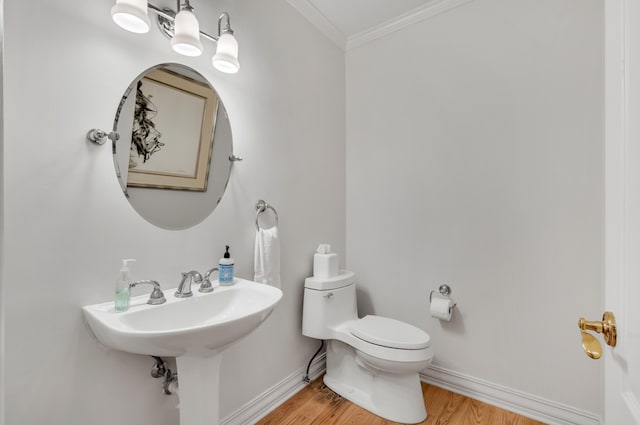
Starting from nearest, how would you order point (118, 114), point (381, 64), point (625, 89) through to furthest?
point (625, 89)
point (118, 114)
point (381, 64)

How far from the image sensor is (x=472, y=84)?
189 centimetres

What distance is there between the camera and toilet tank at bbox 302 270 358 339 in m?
1.89

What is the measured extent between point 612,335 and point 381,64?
2084 millimetres

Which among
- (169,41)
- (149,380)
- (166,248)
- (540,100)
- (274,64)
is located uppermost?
(274,64)

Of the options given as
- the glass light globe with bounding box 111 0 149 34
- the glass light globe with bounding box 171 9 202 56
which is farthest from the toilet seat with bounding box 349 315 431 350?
the glass light globe with bounding box 111 0 149 34

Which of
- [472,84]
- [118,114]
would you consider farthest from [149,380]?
[472,84]

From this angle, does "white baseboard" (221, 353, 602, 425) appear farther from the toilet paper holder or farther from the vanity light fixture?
the vanity light fixture

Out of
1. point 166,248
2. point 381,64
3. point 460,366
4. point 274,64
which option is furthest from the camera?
point 381,64

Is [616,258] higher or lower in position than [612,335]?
higher

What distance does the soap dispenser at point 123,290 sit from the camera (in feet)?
3.55

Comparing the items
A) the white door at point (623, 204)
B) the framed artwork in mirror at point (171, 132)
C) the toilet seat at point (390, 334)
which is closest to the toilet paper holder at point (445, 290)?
the toilet seat at point (390, 334)

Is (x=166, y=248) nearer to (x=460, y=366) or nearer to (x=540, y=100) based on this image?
(x=460, y=366)

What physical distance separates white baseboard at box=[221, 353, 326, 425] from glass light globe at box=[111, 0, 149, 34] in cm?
170

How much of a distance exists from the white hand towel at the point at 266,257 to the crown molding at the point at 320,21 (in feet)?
4.63
